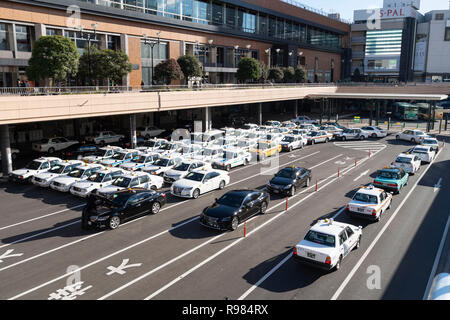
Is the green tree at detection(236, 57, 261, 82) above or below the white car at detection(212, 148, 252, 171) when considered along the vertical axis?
above

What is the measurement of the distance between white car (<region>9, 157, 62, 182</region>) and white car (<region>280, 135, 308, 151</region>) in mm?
21245

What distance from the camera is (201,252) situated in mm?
15734

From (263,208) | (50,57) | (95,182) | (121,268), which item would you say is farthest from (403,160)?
(50,57)

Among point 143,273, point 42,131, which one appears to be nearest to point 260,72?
point 42,131

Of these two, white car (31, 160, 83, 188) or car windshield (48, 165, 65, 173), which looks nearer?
white car (31, 160, 83, 188)

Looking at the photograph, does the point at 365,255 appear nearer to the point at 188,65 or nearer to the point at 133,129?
the point at 133,129

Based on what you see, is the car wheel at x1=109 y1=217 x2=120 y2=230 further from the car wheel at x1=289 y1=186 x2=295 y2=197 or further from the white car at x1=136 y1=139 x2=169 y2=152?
the white car at x1=136 y1=139 x2=169 y2=152

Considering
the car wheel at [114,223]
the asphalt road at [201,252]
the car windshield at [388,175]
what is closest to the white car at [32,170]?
the asphalt road at [201,252]

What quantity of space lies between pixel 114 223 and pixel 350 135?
3470 centimetres

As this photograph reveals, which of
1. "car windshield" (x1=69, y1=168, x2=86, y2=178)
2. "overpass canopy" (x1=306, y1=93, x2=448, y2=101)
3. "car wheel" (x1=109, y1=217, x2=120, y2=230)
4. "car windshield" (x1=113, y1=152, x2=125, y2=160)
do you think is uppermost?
"overpass canopy" (x1=306, y1=93, x2=448, y2=101)

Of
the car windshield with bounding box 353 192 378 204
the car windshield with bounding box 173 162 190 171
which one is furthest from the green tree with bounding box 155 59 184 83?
the car windshield with bounding box 353 192 378 204

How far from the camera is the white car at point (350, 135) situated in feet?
149

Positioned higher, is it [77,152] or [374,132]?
[374,132]

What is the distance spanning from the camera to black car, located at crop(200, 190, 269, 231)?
695 inches
